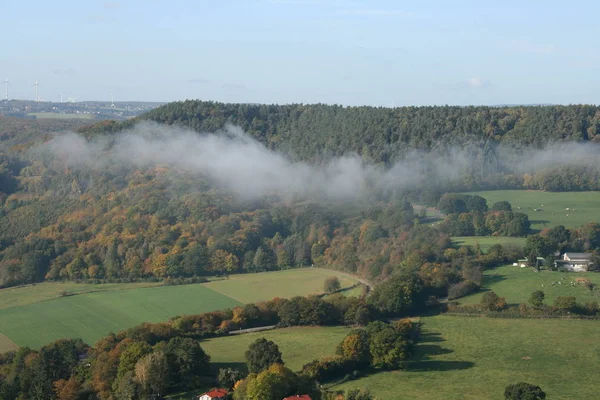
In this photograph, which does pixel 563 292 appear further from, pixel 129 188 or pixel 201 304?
pixel 129 188

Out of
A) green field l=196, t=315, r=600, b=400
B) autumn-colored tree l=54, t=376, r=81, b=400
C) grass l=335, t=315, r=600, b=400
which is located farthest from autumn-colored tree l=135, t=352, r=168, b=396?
grass l=335, t=315, r=600, b=400

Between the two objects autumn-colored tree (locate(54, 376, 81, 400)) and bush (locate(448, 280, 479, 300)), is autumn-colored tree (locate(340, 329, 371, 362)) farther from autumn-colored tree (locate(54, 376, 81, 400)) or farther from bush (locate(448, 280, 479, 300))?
bush (locate(448, 280, 479, 300))

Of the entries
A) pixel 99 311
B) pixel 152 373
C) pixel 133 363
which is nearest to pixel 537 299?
pixel 152 373

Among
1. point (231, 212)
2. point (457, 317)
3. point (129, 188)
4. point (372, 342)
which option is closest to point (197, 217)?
point (231, 212)

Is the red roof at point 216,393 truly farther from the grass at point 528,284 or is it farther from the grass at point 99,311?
the grass at point 528,284

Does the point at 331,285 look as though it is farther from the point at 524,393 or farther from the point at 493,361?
the point at 524,393

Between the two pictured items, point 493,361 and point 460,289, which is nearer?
point 493,361

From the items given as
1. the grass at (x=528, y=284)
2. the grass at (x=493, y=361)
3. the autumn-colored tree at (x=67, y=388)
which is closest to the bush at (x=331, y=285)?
the grass at (x=528, y=284)
